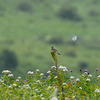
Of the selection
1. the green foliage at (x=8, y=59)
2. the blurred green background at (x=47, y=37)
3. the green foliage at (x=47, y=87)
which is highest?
the blurred green background at (x=47, y=37)

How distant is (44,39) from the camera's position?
162m

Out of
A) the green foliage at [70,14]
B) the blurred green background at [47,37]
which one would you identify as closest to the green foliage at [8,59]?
the blurred green background at [47,37]

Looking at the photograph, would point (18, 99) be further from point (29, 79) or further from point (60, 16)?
point (60, 16)

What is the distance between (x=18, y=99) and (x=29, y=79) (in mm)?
1521

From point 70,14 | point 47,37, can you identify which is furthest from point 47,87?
point 70,14

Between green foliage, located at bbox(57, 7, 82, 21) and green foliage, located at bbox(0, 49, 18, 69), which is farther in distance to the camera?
green foliage, located at bbox(57, 7, 82, 21)

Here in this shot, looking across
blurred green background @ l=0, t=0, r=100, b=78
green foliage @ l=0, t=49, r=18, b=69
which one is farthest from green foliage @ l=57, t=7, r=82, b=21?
green foliage @ l=0, t=49, r=18, b=69

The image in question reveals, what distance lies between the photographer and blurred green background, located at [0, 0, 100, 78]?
134125 mm

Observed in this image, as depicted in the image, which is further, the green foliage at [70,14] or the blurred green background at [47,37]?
the green foliage at [70,14]

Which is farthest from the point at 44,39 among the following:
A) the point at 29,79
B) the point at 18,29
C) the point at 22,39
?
the point at 29,79

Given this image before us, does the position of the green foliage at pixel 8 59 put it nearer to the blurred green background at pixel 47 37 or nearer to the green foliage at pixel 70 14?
the blurred green background at pixel 47 37

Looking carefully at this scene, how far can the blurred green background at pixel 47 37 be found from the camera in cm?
13412

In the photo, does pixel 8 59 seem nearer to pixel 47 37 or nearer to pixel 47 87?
pixel 47 37

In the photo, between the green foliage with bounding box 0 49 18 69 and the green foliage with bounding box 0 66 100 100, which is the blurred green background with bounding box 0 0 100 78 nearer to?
the green foliage with bounding box 0 49 18 69
